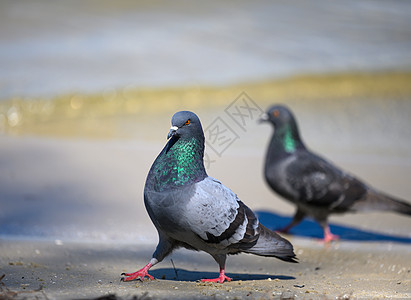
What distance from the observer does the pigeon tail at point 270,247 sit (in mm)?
3738

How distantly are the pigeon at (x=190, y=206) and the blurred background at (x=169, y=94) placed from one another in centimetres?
160

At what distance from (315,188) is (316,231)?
2.36 ft

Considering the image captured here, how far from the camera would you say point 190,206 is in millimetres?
3328

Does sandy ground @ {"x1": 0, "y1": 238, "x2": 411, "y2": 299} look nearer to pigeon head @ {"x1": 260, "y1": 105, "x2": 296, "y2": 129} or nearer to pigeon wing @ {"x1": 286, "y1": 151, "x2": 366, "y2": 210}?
pigeon wing @ {"x1": 286, "y1": 151, "x2": 366, "y2": 210}

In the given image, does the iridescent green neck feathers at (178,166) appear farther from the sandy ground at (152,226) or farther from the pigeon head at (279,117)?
the pigeon head at (279,117)

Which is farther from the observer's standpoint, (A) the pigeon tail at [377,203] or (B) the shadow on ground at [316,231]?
(A) the pigeon tail at [377,203]

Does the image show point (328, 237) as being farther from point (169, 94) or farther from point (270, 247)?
point (169, 94)

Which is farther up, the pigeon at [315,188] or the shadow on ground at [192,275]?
Answer: the pigeon at [315,188]

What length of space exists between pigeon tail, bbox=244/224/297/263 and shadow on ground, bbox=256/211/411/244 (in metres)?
1.98

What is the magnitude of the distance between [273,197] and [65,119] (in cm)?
448

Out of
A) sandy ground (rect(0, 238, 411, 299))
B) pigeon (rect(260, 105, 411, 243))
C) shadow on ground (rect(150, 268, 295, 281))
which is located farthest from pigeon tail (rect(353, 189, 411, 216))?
shadow on ground (rect(150, 268, 295, 281))

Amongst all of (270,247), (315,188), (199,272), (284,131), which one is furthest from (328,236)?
(270,247)

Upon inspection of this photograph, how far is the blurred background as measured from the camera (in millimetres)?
6145

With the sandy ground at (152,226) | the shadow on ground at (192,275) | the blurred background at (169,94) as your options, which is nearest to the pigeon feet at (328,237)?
the sandy ground at (152,226)
